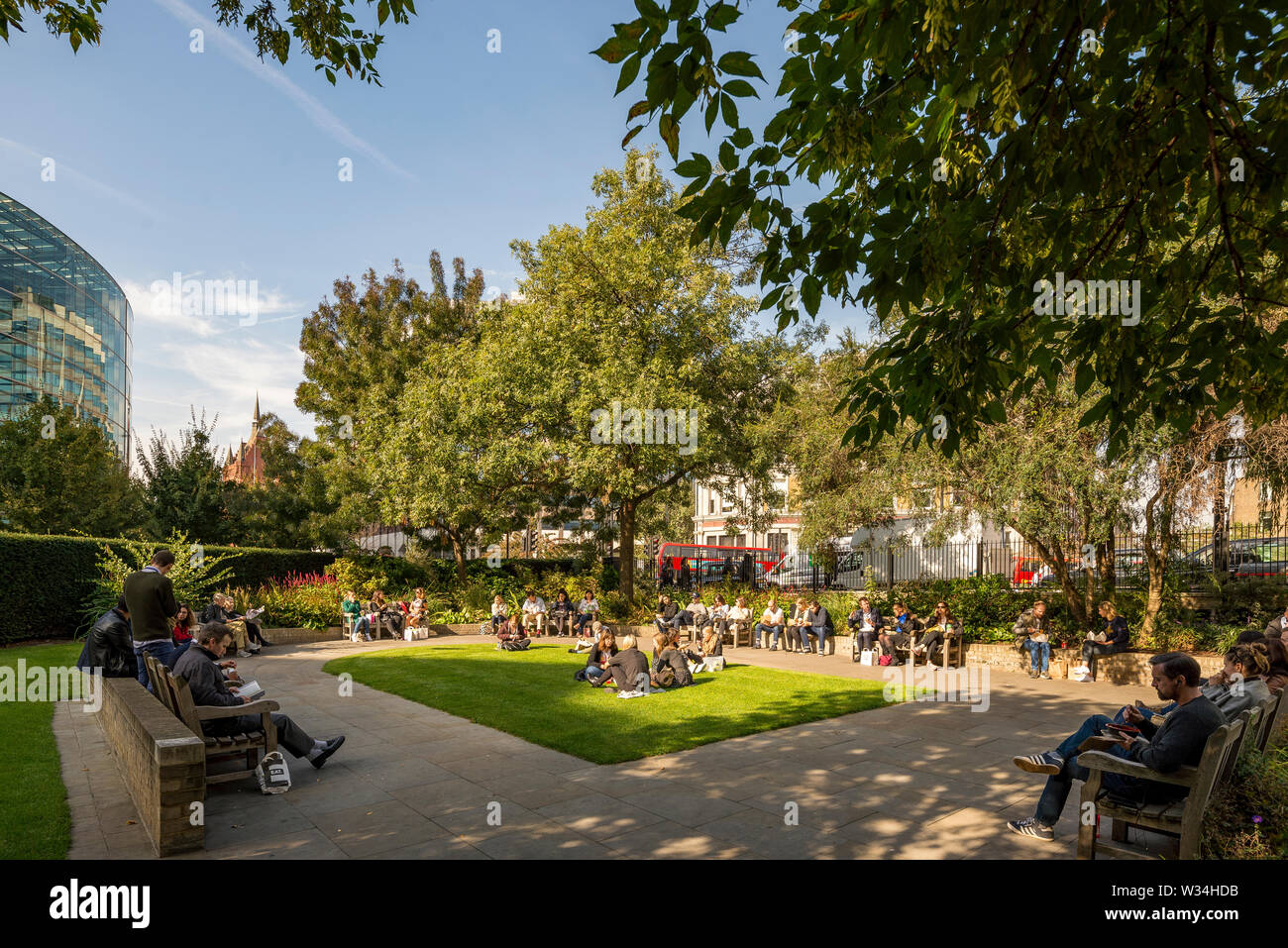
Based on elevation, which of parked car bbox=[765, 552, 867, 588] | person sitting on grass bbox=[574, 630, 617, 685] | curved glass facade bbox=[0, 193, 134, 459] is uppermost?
curved glass facade bbox=[0, 193, 134, 459]

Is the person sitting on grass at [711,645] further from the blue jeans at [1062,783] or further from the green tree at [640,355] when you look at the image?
the blue jeans at [1062,783]

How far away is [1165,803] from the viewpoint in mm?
5246

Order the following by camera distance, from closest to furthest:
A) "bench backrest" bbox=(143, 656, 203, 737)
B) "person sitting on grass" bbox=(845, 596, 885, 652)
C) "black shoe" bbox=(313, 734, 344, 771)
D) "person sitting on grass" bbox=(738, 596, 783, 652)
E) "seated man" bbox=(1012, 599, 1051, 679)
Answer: "bench backrest" bbox=(143, 656, 203, 737) < "black shoe" bbox=(313, 734, 344, 771) < "seated man" bbox=(1012, 599, 1051, 679) < "person sitting on grass" bbox=(845, 596, 885, 652) < "person sitting on grass" bbox=(738, 596, 783, 652)

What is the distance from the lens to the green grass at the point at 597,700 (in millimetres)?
9164

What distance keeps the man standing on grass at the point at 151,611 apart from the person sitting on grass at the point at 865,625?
43.5ft

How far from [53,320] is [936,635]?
61.9 meters

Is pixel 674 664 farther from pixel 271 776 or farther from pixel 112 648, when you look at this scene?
pixel 112 648

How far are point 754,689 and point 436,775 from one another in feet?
22.1

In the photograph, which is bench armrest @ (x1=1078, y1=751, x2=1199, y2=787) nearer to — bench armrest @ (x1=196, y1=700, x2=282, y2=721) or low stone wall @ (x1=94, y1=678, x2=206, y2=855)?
low stone wall @ (x1=94, y1=678, x2=206, y2=855)

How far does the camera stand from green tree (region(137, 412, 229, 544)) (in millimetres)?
23750

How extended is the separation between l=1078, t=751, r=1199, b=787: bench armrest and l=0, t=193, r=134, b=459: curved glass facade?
52609mm

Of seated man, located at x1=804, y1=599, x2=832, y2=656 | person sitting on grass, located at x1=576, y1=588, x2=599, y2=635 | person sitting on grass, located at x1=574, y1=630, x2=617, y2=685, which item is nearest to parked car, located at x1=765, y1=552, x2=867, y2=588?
seated man, located at x1=804, y1=599, x2=832, y2=656

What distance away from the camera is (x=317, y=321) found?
134ft

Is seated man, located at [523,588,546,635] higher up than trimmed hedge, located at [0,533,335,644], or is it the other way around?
trimmed hedge, located at [0,533,335,644]
